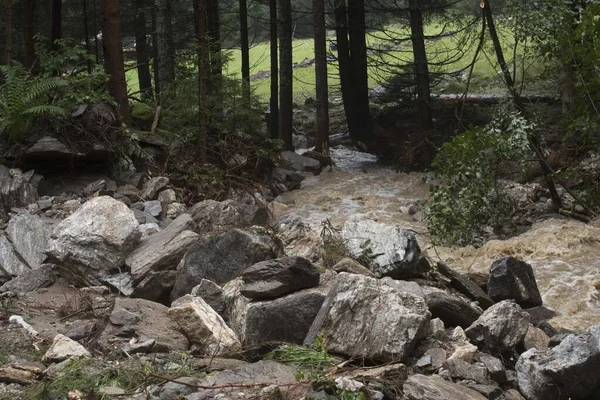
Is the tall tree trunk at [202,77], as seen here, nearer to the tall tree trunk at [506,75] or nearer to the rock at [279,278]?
the tall tree trunk at [506,75]

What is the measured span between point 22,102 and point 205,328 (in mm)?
6948

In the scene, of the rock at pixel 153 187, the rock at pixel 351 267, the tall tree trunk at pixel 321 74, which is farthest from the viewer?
the tall tree trunk at pixel 321 74

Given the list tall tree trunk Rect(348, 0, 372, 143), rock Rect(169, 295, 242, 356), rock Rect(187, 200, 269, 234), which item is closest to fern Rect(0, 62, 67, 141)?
rock Rect(187, 200, 269, 234)

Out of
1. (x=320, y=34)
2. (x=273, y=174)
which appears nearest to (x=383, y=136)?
(x=320, y=34)

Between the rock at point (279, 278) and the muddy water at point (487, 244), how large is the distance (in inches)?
101

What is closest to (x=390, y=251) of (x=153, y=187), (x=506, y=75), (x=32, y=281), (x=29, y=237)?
(x=32, y=281)

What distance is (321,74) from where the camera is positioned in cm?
2050

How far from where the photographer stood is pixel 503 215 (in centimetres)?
1309

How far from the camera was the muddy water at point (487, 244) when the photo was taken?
973 cm

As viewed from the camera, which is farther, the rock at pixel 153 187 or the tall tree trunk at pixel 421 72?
the tall tree trunk at pixel 421 72

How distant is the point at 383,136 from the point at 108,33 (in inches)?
431

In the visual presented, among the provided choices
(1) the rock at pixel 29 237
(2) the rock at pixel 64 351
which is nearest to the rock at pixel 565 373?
(2) the rock at pixel 64 351

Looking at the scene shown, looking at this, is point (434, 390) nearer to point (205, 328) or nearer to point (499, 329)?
point (499, 329)

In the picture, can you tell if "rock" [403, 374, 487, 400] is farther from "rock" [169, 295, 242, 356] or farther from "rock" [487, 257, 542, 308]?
"rock" [487, 257, 542, 308]
